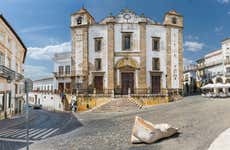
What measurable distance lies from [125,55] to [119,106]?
10604mm

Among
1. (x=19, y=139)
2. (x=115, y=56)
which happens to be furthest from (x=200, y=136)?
(x=115, y=56)

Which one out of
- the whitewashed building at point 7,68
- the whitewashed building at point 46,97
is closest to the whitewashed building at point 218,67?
the whitewashed building at point 46,97

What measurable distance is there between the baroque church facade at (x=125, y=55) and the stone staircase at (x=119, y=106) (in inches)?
240

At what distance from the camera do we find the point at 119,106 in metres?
27.5

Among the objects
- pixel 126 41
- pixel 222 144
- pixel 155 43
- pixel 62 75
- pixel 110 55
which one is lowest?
pixel 222 144

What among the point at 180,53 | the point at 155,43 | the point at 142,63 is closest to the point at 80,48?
the point at 142,63

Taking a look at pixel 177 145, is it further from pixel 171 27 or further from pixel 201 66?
pixel 201 66

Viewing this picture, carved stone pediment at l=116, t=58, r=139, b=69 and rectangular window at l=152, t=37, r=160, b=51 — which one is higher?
rectangular window at l=152, t=37, r=160, b=51

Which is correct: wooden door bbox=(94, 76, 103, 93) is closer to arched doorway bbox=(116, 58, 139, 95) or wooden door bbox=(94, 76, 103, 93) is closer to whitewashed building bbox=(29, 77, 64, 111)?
arched doorway bbox=(116, 58, 139, 95)

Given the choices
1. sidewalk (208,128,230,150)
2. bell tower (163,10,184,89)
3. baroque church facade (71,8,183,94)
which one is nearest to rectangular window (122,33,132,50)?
baroque church facade (71,8,183,94)

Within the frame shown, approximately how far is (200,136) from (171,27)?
29020 mm

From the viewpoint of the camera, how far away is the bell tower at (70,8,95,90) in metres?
35.5

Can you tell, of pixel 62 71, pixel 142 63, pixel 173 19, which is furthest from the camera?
pixel 62 71

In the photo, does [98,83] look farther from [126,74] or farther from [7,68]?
[7,68]
